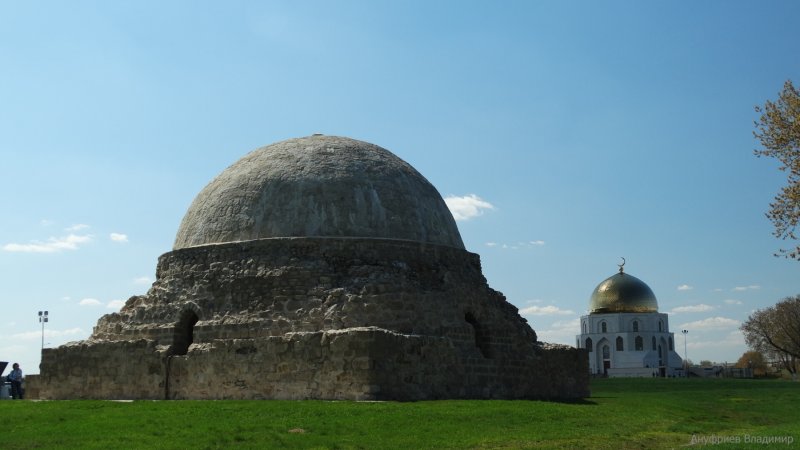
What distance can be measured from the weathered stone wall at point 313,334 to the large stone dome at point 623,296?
51.2 metres

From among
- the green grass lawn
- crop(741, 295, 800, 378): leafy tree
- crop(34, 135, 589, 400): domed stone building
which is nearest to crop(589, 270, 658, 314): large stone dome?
crop(741, 295, 800, 378): leafy tree

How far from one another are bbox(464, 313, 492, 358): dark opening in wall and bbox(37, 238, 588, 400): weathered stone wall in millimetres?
26

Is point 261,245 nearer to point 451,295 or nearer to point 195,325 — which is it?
point 195,325

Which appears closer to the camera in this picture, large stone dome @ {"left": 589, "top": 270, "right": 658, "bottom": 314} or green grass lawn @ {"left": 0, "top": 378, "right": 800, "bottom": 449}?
green grass lawn @ {"left": 0, "top": 378, "right": 800, "bottom": 449}

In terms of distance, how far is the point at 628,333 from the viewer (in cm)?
7088

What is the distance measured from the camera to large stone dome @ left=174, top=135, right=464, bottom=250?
68.2 ft

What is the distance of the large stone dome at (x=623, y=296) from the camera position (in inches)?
2815

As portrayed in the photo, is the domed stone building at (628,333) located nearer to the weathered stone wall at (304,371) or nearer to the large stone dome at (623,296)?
the large stone dome at (623,296)

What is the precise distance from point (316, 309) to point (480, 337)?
4148 millimetres

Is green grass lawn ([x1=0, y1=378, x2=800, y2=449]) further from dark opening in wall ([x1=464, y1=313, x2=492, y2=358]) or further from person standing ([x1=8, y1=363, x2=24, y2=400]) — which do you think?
person standing ([x1=8, y1=363, x2=24, y2=400])

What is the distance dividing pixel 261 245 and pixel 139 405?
5159mm

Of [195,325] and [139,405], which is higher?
[195,325]

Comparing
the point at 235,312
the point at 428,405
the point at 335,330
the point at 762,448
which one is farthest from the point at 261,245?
the point at 762,448

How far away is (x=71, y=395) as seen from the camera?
20656mm
